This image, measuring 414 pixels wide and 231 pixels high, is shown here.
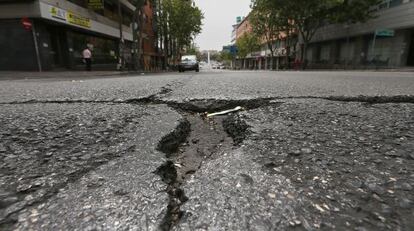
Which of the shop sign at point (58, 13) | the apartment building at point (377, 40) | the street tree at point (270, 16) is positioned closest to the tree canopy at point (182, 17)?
the street tree at point (270, 16)

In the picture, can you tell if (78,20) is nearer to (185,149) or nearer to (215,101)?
(215,101)

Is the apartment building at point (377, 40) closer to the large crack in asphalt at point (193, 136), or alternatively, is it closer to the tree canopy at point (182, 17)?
the tree canopy at point (182, 17)

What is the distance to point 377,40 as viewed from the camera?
2192cm

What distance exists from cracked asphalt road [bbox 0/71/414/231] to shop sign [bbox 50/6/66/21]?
45.8 feet

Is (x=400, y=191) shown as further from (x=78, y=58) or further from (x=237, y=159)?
(x=78, y=58)

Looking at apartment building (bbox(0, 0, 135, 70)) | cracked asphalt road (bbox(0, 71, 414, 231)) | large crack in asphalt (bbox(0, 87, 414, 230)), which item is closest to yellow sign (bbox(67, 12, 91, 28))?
apartment building (bbox(0, 0, 135, 70))

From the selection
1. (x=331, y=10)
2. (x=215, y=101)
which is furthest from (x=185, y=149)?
(x=331, y=10)

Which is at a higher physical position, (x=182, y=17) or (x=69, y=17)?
(x=182, y=17)

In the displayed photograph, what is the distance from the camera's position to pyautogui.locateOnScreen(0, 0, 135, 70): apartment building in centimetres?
1227

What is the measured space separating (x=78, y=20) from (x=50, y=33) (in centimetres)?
186

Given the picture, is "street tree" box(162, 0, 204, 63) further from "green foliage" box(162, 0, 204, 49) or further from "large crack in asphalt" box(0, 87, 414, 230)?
"large crack in asphalt" box(0, 87, 414, 230)

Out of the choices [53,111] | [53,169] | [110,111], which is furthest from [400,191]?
[53,111]

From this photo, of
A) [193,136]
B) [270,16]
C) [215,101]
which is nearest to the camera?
[193,136]

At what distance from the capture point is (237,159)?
1.01m
